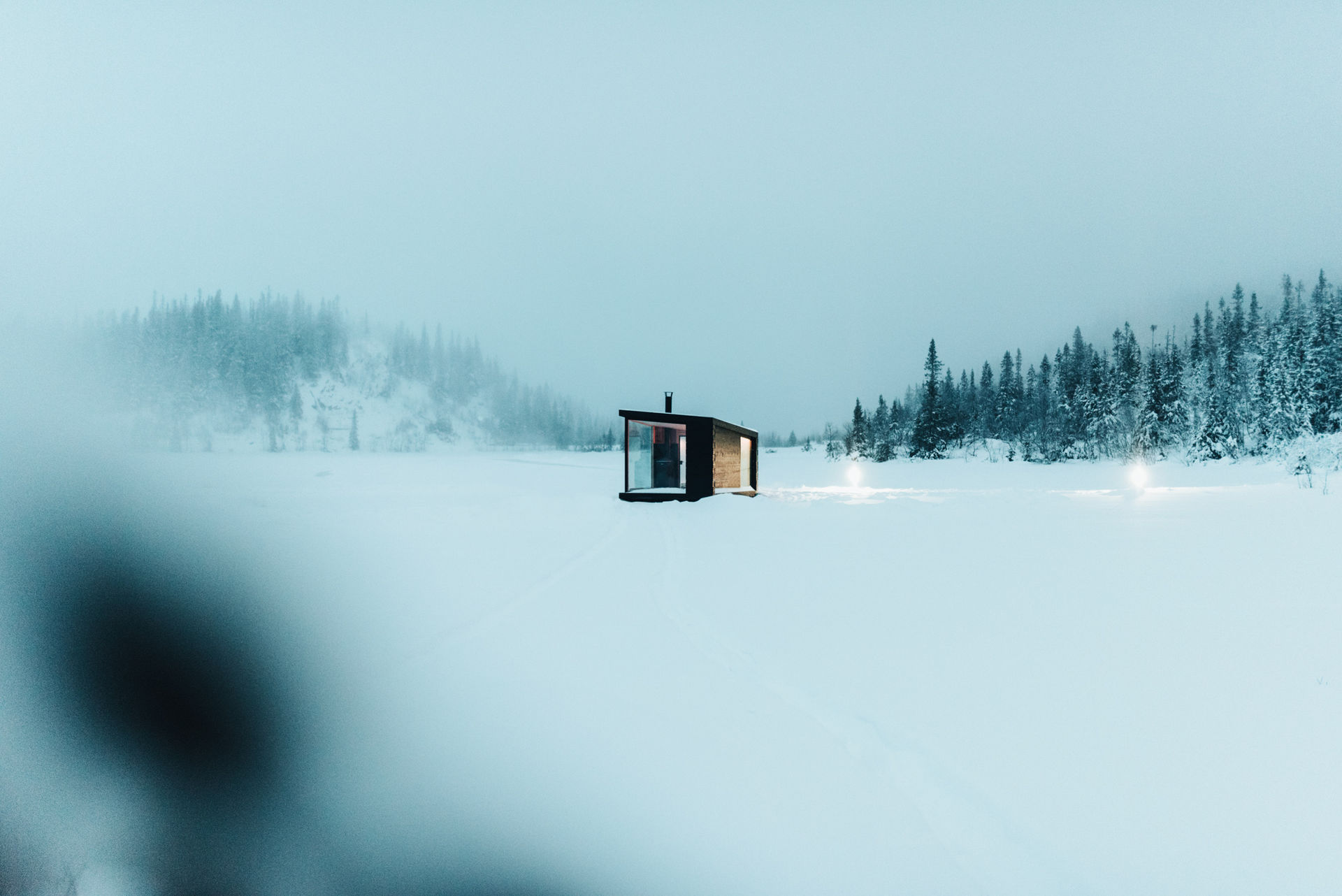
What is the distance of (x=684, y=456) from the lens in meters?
20.4

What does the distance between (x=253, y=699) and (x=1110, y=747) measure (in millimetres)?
4239

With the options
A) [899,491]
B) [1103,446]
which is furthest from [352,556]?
[1103,446]

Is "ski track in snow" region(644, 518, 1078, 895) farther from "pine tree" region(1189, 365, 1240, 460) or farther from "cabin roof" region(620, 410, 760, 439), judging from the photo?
"pine tree" region(1189, 365, 1240, 460)

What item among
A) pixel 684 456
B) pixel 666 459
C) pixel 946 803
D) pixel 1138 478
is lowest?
pixel 946 803

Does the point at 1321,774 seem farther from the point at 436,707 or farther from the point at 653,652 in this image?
the point at 436,707

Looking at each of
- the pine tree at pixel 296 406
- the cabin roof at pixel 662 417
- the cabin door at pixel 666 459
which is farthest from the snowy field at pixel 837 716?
the pine tree at pixel 296 406

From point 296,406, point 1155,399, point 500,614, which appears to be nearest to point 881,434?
point 1155,399

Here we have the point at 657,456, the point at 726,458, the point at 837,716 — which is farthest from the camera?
the point at 657,456

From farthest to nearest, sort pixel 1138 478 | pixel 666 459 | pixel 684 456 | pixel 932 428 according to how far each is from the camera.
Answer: pixel 932 428, pixel 1138 478, pixel 666 459, pixel 684 456

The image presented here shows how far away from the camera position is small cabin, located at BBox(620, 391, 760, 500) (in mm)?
17297

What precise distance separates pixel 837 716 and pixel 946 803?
2.98 ft

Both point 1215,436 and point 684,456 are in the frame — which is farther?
point 1215,436

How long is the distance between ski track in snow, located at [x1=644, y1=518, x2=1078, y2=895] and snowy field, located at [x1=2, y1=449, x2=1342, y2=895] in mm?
14

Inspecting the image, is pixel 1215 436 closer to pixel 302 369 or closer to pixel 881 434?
pixel 881 434
